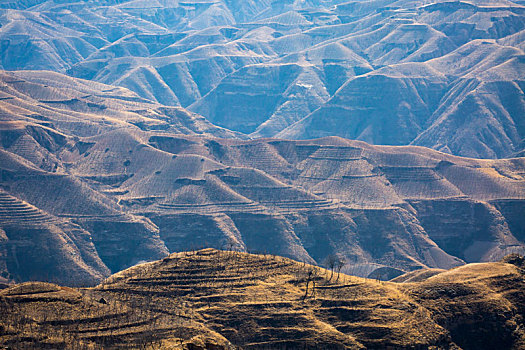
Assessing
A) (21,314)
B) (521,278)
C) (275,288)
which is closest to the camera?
(21,314)

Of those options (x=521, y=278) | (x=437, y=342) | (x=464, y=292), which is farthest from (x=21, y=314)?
(x=521, y=278)

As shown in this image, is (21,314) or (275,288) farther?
(275,288)

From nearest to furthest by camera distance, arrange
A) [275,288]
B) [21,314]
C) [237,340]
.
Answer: [21,314] < [237,340] < [275,288]

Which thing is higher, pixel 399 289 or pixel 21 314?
pixel 21 314

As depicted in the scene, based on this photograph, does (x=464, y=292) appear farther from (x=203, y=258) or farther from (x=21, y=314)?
(x=21, y=314)

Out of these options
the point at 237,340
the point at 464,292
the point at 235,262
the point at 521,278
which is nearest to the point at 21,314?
the point at 237,340

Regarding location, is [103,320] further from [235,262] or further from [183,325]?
[235,262]
